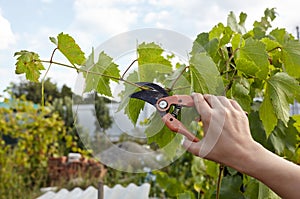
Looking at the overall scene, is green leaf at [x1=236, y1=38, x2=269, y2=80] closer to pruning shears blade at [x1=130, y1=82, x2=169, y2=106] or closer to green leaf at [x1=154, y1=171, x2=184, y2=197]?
pruning shears blade at [x1=130, y1=82, x2=169, y2=106]

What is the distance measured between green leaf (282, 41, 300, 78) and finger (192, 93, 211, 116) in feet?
1.46

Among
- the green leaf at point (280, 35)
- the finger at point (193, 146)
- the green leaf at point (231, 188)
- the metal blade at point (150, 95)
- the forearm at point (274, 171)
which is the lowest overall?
the green leaf at point (231, 188)

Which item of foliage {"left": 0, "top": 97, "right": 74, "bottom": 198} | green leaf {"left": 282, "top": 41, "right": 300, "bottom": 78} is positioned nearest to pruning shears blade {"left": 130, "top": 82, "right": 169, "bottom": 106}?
green leaf {"left": 282, "top": 41, "right": 300, "bottom": 78}

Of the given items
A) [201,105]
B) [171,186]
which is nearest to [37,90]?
[171,186]

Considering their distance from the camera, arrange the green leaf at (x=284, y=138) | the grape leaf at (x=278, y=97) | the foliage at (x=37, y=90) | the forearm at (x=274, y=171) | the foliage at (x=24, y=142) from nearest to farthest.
Result: the forearm at (x=274, y=171) < the grape leaf at (x=278, y=97) < the green leaf at (x=284, y=138) < the foliage at (x=24, y=142) < the foliage at (x=37, y=90)

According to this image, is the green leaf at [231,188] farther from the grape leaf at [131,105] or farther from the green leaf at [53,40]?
the green leaf at [53,40]

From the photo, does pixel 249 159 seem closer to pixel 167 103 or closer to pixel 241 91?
pixel 167 103

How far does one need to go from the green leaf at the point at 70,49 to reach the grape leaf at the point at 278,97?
0.36 metres

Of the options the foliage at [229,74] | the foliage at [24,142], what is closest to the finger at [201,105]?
the foliage at [229,74]

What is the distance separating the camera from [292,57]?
958 mm

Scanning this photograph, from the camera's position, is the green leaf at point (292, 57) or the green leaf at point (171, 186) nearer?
the green leaf at point (292, 57)

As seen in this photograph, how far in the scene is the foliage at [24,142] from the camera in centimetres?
449

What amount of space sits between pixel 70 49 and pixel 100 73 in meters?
0.06

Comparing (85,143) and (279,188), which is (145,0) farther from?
(279,188)
